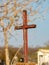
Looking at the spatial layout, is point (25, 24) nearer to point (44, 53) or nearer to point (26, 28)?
point (26, 28)

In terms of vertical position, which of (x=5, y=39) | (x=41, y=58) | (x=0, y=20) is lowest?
(x=41, y=58)

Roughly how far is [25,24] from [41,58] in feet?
48.5

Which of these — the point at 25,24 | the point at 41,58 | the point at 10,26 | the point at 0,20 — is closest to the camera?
the point at 0,20

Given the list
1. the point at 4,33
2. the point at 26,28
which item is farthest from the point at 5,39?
the point at 26,28

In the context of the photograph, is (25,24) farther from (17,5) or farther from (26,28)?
(17,5)

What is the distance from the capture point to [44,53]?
1992 cm

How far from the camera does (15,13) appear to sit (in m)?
4.70

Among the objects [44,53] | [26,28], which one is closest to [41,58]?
[44,53]

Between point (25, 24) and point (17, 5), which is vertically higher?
point (17, 5)

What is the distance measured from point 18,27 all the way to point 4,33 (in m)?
0.31

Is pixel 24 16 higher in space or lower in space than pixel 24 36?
higher

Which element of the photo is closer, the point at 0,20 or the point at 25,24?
the point at 0,20

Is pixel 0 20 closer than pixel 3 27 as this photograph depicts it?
Yes

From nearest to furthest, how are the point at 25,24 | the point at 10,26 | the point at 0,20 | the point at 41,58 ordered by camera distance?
the point at 0,20 → the point at 10,26 → the point at 25,24 → the point at 41,58
